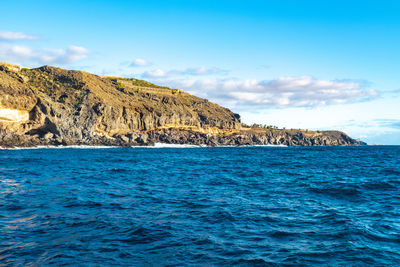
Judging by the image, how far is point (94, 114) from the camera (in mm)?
106750

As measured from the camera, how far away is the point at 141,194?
19.3 m

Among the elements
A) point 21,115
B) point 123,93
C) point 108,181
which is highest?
point 123,93

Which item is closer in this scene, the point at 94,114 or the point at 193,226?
the point at 193,226

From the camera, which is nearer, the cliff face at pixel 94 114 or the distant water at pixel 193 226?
the distant water at pixel 193 226

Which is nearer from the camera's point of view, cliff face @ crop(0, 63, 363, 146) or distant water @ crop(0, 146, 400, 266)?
distant water @ crop(0, 146, 400, 266)

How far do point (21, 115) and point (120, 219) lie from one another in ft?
300

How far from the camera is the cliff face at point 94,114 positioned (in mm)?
89312

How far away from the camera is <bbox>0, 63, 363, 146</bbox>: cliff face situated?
3516 inches

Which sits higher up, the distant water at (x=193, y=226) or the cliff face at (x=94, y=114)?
the cliff face at (x=94, y=114)

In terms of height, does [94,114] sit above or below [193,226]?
above

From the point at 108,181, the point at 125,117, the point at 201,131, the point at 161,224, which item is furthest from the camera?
the point at 201,131

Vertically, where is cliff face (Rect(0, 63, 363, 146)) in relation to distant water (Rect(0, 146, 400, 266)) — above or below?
above

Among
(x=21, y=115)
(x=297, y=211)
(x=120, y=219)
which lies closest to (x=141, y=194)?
(x=120, y=219)

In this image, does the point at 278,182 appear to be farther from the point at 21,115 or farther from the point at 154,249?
the point at 21,115
